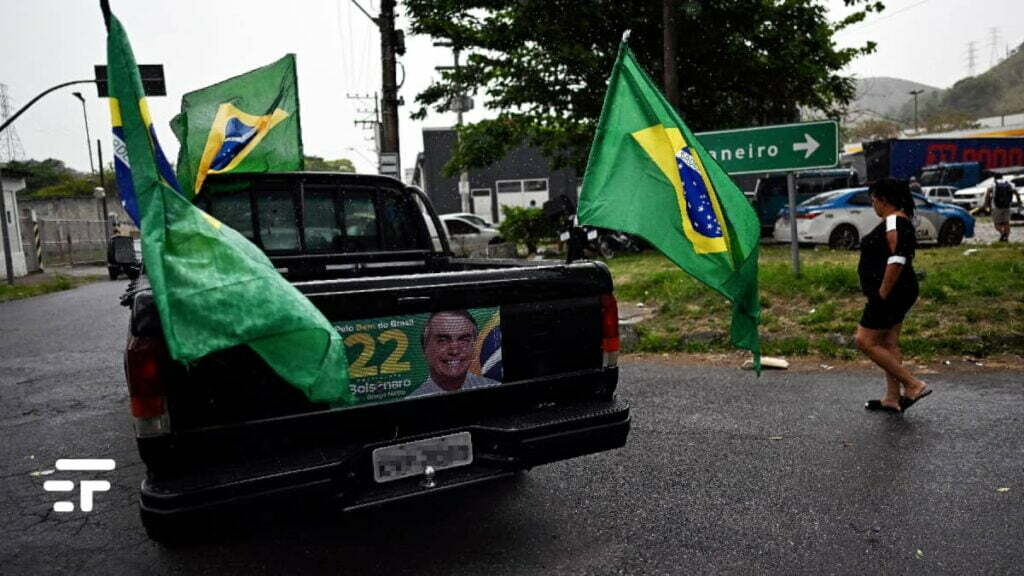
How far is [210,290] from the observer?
7.33 ft

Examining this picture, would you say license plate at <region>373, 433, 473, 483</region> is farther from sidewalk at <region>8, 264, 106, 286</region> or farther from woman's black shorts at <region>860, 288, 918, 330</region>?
sidewalk at <region>8, 264, 106, 286</region>

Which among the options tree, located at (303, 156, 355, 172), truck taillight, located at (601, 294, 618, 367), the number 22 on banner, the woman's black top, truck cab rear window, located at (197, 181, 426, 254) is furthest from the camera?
tree, located at (303, 156, 355, 172)

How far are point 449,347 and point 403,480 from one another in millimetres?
590

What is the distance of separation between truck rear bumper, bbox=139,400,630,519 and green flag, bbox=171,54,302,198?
2.67m

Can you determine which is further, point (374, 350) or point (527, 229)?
point (527, 229)

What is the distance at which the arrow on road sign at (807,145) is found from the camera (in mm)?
8984

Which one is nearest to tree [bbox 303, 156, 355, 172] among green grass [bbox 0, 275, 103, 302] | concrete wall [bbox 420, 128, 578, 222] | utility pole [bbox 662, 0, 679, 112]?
concrete wall [bbox 420, 128, 578, 222]

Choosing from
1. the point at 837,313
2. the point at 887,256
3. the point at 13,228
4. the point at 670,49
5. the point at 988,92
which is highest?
the point at 988,92

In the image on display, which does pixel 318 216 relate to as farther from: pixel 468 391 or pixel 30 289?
pixel 30 289

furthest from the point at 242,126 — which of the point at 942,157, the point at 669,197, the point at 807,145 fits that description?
the point at 942,157

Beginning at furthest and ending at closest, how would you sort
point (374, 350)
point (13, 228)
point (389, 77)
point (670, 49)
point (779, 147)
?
point (13, 228) → point (389, 77) → point (670, 49) → point (779, 147) → point (374, 350)

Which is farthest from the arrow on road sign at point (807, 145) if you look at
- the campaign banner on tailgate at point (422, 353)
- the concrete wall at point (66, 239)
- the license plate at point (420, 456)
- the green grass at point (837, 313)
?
the concrete wall at point (66, 239)

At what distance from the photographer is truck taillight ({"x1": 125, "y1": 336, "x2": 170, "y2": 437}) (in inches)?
98.9

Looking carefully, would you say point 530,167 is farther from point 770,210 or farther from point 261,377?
point 261,377
